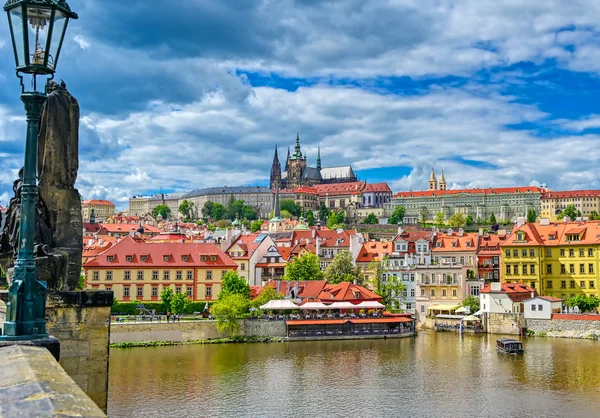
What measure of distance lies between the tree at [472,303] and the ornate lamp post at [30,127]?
2259 inches

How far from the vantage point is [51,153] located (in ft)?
37.0

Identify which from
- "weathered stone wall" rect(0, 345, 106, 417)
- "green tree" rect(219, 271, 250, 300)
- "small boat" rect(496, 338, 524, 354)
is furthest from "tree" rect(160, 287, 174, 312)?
"weathered stone wall" rect(0, 345, 106, 417)

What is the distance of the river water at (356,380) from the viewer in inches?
1166

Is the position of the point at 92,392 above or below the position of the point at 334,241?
below

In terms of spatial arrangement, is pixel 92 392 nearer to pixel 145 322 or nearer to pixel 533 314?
pixel 145 322

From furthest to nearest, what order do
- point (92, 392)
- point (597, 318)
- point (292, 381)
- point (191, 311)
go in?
point (191, 311) < point (597, 318) < point (292, 381) < point (92, 392)

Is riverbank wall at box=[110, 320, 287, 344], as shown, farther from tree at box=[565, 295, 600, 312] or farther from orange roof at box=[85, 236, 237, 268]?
tree at box=[565, 295, 600, 312]

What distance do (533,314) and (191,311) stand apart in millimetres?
28874

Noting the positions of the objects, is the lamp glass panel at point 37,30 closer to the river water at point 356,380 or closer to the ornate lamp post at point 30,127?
the ornate lamp post at point 30,127

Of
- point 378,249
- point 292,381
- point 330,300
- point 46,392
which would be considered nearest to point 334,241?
point 378,249

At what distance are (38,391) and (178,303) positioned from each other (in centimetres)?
5260

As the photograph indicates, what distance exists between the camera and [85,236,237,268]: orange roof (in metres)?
59.1

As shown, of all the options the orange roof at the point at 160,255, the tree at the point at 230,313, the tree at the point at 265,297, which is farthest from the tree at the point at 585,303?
the orange roof at the point at 160,255

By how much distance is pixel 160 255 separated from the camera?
6106 centimetres
